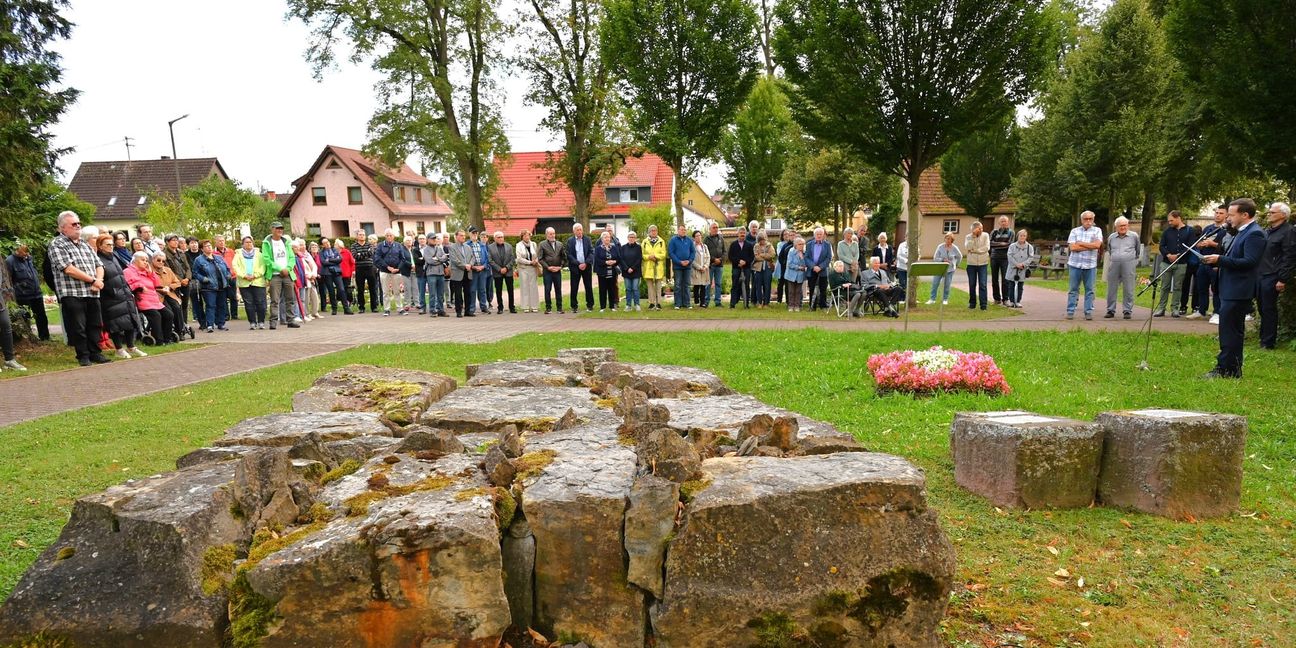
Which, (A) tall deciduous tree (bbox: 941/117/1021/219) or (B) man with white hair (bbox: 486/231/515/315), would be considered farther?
(A) tall deciduous tree (bbox: 941/117/1021/219)

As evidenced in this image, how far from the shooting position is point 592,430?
4.23 meters

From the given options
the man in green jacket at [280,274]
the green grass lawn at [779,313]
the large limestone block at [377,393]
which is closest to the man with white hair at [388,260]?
the man in green jacket at [280,274]

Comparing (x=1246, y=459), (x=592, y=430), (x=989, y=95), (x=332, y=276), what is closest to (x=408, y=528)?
(x=592, y=430)

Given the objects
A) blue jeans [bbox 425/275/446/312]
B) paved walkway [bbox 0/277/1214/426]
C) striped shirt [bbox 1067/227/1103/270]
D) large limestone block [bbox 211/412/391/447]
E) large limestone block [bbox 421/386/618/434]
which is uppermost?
striped shirt [bbox 1067/227/1103/270]

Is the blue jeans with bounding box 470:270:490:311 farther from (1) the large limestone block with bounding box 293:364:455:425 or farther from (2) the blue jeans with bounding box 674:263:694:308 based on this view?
(1) the large limestone block with bounding box 293:364:455:425

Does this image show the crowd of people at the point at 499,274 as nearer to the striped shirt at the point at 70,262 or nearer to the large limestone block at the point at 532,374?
the striped shirt at the point at 70,262

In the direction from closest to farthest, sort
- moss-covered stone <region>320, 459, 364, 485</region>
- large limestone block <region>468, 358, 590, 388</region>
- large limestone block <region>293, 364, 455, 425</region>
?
moss-covered stone <region>320, 459, 364, 485</region> → large limestone block <region>293, 364, 455, 425</region> → large limestone block <region>468, 358, 590, 388</region>

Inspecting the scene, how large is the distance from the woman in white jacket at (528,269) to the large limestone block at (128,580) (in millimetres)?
15790

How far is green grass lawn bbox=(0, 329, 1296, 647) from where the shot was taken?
12.2 ft

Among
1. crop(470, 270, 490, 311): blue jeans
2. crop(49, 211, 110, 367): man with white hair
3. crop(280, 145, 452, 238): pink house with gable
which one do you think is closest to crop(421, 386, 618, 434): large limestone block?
crop(49, 211, 110, 367): man with white hair

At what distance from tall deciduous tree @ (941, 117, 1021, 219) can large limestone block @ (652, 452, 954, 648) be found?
Answer: 40258mm

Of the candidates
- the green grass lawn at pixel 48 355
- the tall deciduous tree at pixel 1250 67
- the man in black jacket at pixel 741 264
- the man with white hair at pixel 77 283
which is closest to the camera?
the man with white hair at pixel 77 283

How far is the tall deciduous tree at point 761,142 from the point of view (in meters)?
41.6

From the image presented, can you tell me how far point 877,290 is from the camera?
16.7m
